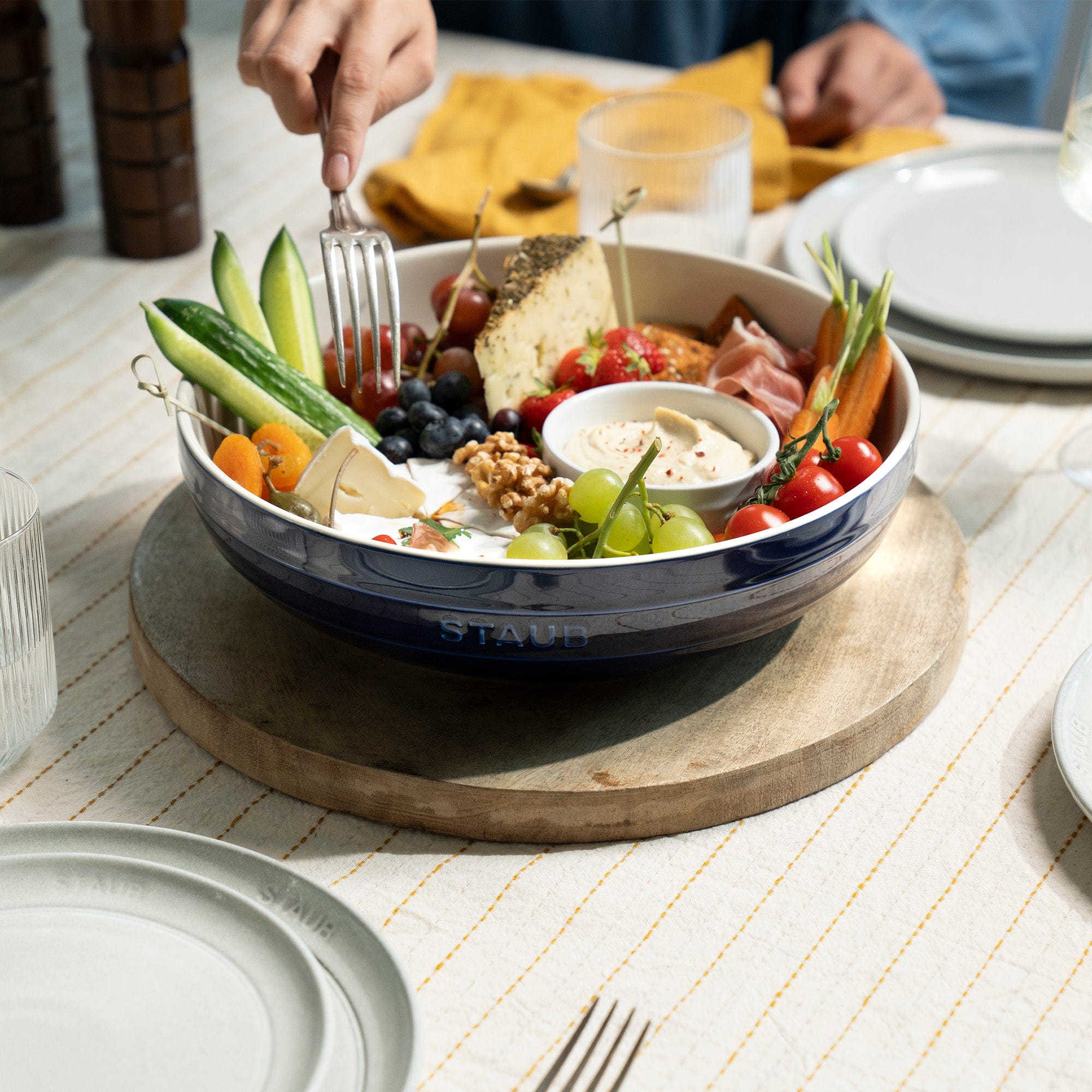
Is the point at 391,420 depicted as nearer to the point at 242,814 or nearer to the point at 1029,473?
the point at 242,814

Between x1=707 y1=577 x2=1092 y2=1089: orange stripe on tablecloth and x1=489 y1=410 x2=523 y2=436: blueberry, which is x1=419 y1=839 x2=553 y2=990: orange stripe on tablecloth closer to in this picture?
x1=707 y1=577 x2=1092 y2=1089: orange stripe on tablecloth

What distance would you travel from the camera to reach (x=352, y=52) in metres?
1.10

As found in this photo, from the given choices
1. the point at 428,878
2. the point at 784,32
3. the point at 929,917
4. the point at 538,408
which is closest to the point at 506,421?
the point at 538,408

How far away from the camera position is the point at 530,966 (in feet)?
2.44

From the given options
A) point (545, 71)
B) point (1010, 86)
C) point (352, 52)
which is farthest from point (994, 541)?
point (1010, 86)

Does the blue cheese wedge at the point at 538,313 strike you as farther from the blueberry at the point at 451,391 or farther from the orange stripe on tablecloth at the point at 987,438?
the orange stripe on tablecloth at the point at 987,438

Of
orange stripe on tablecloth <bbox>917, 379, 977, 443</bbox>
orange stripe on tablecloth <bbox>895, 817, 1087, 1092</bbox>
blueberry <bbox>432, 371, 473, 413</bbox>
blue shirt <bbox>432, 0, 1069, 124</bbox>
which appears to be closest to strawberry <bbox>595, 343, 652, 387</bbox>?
blueberry <bbox>432, 371, 473, 413</bbox>

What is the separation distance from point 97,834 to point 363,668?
0.79 feet

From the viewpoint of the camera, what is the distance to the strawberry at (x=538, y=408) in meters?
1.13

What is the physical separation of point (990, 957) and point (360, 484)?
58cm

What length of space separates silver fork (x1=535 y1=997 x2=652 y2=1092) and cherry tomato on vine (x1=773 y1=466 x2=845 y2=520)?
39 centimetres

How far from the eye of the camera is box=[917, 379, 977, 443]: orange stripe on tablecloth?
132 centimetres

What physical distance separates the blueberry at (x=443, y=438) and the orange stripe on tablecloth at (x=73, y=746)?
32cm

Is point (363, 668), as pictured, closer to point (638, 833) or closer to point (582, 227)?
point (638, 833)
